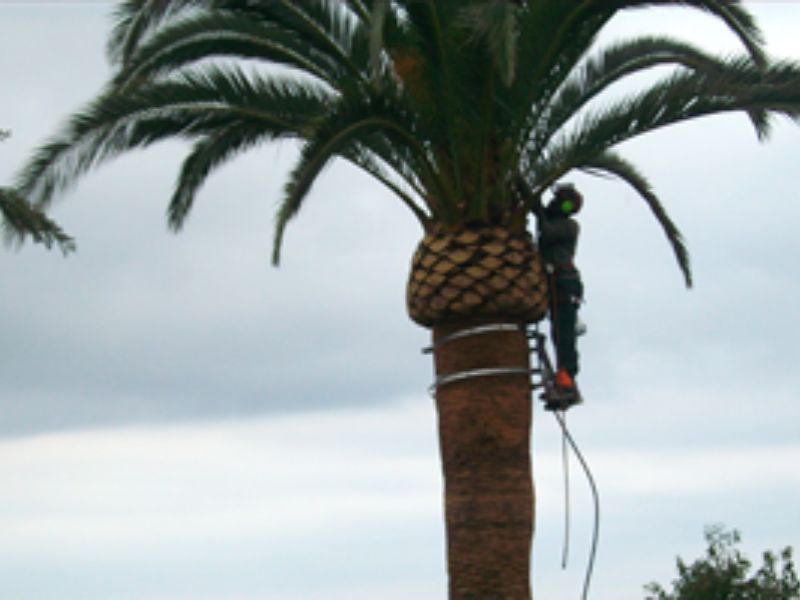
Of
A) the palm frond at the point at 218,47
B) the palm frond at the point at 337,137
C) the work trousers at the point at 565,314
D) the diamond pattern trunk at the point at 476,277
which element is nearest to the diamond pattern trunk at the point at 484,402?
the diamond pattern trunk at the point at 476,277

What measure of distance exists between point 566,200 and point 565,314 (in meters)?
1.02

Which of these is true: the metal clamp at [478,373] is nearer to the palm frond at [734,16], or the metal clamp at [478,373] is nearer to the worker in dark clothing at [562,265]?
the worker in dark clothing at [562,265]

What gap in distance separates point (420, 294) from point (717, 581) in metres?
19.0

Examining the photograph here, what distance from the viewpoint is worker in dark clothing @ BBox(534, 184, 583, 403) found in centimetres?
1351

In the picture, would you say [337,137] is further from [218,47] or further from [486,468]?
[486,468]

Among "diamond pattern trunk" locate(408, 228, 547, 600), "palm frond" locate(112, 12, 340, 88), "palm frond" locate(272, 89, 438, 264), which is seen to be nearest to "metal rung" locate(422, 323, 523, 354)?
"diamond pattern trunk" locate(408, 228, 547, 600)

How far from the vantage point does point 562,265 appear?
13602mm

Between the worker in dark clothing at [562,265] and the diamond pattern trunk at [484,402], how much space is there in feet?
1.62

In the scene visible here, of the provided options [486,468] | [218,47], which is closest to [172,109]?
[218,47]

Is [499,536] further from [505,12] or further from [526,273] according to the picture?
[505,12]

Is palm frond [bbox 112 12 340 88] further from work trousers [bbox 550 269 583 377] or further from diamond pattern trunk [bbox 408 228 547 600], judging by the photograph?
work trousers [bbox 550 269 583 377]

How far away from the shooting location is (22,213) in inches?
445

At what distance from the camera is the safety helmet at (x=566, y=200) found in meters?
13.5

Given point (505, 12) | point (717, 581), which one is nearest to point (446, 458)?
point (505, 12)
